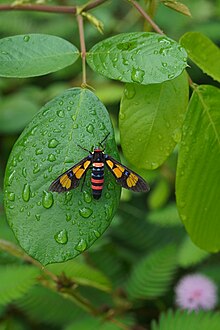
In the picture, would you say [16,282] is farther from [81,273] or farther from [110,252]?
[110,252]

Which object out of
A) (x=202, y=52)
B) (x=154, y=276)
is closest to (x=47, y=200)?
(x=202, y=52)

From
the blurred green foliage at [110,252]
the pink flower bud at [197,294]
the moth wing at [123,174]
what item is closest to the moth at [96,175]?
the moth wing at [123,174]

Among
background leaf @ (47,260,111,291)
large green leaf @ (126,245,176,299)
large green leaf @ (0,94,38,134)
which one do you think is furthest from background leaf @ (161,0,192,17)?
large green leaf @ (0,94,38,134)

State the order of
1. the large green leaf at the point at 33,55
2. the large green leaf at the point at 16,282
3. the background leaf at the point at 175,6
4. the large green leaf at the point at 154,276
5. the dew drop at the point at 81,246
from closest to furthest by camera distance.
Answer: the dew drop at the point at 81,246 < the large green leaf at the point at 33,55 < the background leaf at the point at 175,6 < the large green leaf at the point at 16,282 < the large green leaf at the point at 154,276

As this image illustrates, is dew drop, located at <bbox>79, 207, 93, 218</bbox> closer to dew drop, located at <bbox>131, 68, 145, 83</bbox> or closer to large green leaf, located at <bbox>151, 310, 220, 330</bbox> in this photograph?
dew drop, located at <bbox>131, 68, 145, 83</bbox>

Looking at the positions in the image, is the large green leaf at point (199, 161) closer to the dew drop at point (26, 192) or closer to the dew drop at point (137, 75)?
the dew drop at point (137, 75)

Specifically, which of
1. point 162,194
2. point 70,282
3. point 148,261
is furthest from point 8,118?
point 70,282

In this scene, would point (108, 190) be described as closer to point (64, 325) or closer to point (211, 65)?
point (211, 65)
